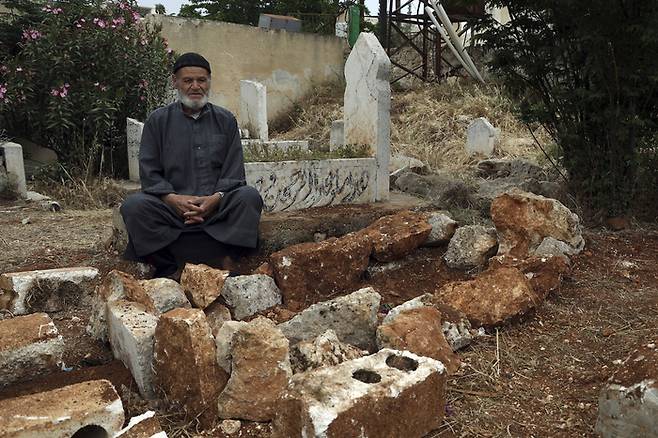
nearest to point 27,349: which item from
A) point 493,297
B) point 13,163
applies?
point 493,297

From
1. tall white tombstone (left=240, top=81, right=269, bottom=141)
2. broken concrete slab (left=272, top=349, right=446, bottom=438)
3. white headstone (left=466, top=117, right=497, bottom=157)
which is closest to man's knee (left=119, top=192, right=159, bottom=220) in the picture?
broken concrete slab (left=272, top=349, right=446, bottom=438)

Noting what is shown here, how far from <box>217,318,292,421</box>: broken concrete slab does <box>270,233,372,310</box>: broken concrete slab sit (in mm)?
1238

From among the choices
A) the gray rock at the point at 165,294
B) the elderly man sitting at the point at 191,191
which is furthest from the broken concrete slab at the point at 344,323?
the elderly man sitting at the point at 191,191

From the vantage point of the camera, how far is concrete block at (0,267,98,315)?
3.31m

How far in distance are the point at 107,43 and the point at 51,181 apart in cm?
209

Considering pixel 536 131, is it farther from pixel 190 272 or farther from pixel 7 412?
pixel 7 412

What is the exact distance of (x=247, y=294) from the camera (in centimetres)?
338

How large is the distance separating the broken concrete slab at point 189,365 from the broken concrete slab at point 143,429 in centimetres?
25

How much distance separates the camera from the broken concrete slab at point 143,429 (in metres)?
1.96

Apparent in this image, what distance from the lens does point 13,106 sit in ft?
27.4

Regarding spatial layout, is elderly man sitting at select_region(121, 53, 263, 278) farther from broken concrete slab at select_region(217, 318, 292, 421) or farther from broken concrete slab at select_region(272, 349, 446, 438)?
broken concrete slab at select_region(272, 349, 446, 438)

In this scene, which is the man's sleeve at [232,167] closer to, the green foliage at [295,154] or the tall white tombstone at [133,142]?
the green foliage at [295,154]

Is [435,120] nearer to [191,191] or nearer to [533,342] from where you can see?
[191,191]

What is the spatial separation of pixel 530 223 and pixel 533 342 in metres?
1.24
